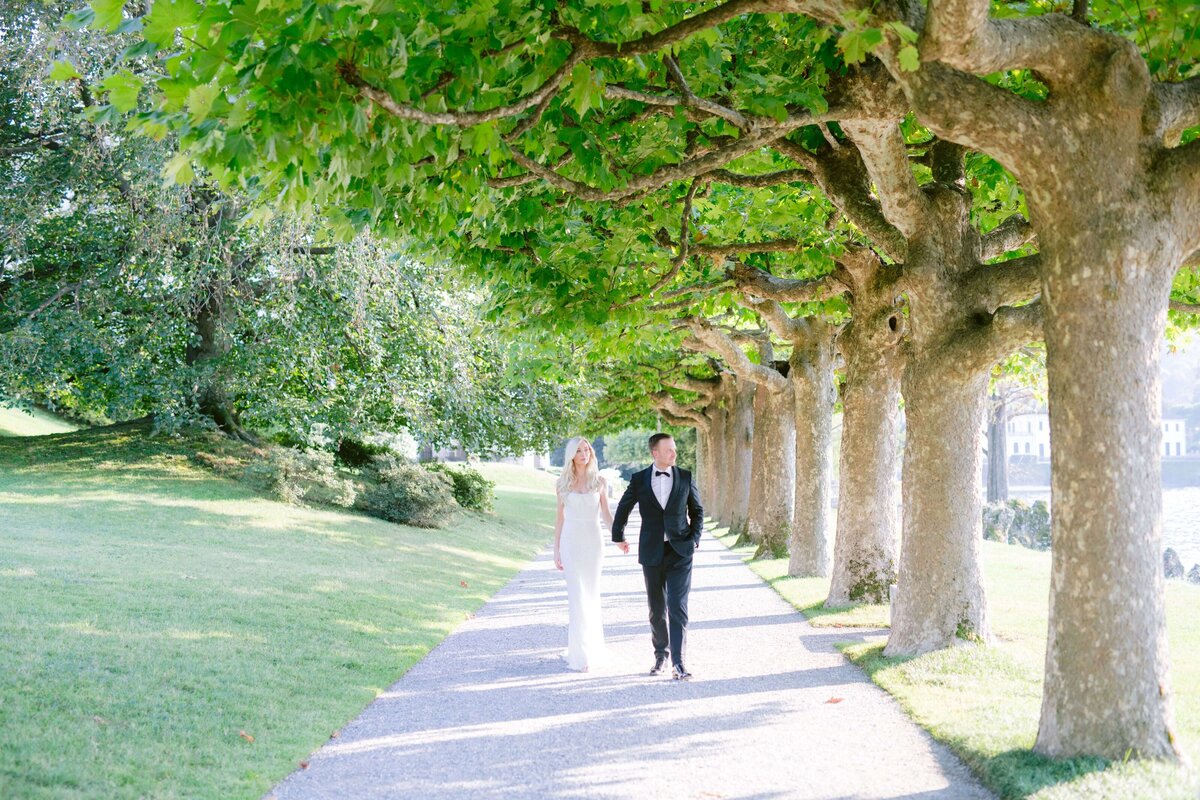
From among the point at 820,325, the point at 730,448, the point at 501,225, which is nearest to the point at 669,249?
the point at 501,225

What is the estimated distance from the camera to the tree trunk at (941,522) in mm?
8711

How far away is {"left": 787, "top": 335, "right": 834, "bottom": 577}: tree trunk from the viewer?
51.8 feet

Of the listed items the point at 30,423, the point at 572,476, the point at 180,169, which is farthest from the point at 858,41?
the point at 30,423

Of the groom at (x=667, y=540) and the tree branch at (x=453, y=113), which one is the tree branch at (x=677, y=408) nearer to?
the groom at (x=667, y=540)

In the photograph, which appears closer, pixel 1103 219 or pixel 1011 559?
pixel 1103 219

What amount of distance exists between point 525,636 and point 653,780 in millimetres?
5516

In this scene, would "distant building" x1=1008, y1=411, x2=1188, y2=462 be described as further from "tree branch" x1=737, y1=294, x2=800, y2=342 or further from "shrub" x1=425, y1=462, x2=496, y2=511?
"tree branch" x1=737, y1=294, x2=800, y2=342

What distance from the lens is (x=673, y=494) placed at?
855 cm

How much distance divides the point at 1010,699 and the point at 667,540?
9.91 feet

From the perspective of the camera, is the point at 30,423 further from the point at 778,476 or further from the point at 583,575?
the point at 583,575

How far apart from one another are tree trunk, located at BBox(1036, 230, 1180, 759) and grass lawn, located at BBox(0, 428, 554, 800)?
15.1 ft

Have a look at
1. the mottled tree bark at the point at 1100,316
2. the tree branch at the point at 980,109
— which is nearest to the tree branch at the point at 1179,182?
the mottled tree bark at the point at 1100,316

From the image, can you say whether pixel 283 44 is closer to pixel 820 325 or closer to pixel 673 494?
pixel 673 494

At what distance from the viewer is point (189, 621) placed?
368 inches
